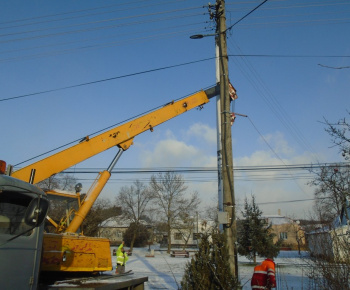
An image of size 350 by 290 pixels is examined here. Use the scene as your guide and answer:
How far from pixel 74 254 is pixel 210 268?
266cm

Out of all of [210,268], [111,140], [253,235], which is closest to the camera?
[210,268]

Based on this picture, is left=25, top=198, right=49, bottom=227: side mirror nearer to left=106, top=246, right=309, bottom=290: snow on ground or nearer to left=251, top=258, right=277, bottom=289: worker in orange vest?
left=106, top=246, right=309, bottom=290: snow on ground

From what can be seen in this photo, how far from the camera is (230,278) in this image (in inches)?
234

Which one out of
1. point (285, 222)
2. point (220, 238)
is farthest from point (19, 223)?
point (285, 222)

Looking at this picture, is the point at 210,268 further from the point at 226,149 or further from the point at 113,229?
the point at 113,229

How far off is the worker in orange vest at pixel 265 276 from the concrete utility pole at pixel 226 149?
688 mm

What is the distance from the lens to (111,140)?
9.09 meters

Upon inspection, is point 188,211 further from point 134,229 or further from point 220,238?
point 220,238

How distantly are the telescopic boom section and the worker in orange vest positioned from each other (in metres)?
4.87

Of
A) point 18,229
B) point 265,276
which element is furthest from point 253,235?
point 18,229

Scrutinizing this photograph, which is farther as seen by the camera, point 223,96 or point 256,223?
point 256,223

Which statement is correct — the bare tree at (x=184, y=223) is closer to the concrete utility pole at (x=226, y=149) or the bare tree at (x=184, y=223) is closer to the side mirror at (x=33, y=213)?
the concrete utility pole at (x=226, y=149)

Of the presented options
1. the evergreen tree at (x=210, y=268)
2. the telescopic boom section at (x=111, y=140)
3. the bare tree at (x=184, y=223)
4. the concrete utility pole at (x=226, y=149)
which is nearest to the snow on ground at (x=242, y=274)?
the evergreen tree at (x=210, y=268)

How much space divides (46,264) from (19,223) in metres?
1.72
